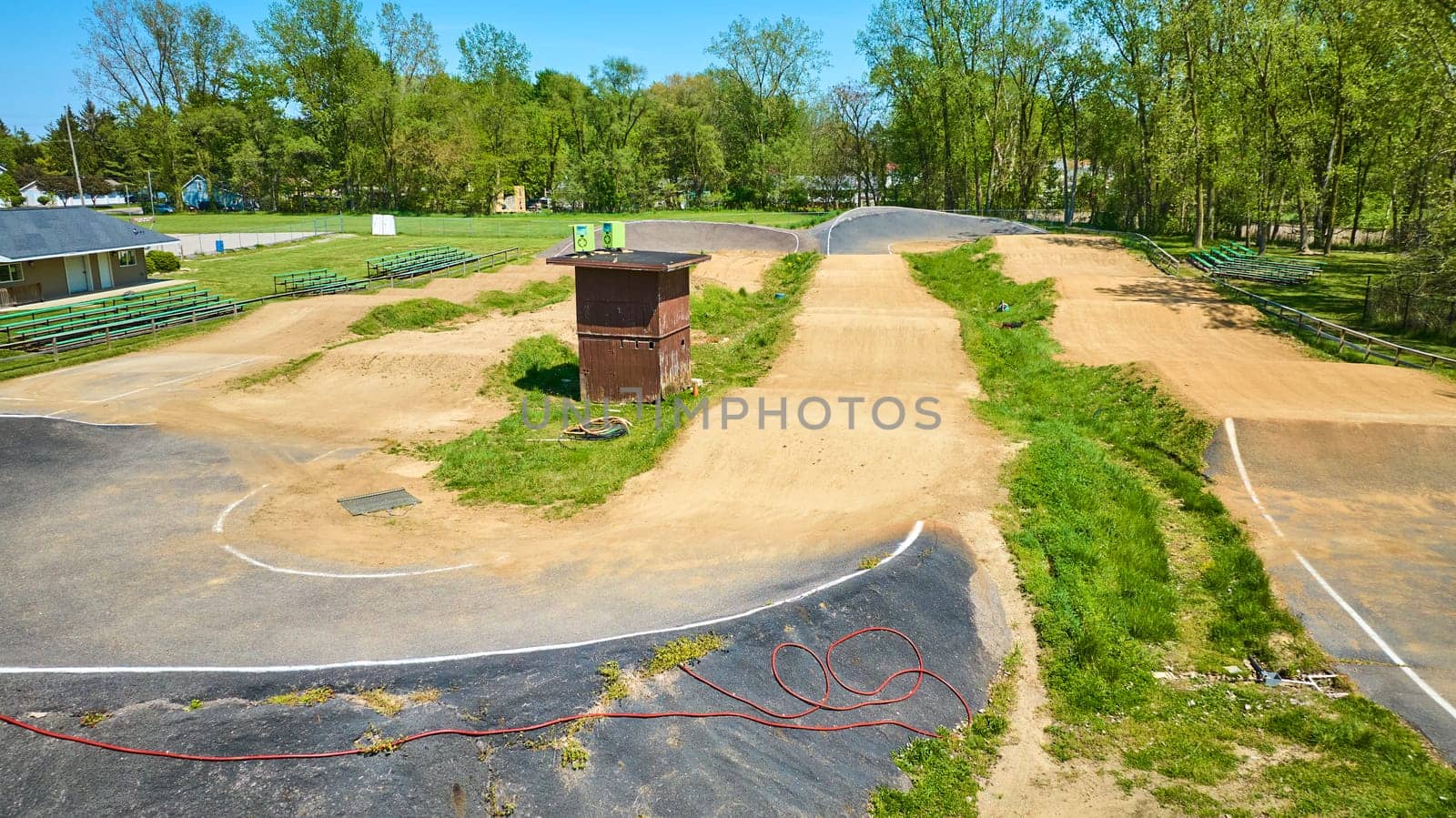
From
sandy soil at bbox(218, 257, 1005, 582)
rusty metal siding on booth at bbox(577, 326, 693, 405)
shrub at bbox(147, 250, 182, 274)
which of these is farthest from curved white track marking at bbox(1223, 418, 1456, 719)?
shrub at bbox(147, 250, 182, 274)

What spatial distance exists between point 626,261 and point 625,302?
1.10 m

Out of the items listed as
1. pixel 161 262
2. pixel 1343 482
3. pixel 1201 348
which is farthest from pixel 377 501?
pixel 161 262

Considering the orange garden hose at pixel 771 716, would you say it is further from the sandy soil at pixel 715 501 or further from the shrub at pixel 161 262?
the shrub at pixel 161 262

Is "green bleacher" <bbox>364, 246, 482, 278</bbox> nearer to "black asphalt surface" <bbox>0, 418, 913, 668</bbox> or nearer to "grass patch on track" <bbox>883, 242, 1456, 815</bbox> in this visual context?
"black asphalt surface" <bbox>0, 418, 913, 668</bbox>

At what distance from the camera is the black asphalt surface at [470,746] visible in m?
7.45

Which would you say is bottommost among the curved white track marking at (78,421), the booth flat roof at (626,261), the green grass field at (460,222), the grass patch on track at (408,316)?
the curved white track marking at (78,421)

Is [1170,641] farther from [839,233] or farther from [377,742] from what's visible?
[839,233]

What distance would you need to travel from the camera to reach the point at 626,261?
870 inches

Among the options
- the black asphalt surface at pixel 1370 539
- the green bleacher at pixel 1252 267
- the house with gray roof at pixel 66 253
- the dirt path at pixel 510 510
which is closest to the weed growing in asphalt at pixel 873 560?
the dirt path at pixel 510 510

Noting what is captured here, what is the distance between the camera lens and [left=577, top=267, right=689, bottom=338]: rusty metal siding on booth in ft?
73.1

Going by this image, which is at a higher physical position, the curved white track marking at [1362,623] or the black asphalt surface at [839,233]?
the black asphalt surface at [839,233]

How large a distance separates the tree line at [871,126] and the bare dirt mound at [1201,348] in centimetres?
806

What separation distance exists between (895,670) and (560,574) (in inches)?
212

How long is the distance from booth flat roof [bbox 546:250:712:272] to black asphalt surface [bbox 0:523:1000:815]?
13.1 meters
